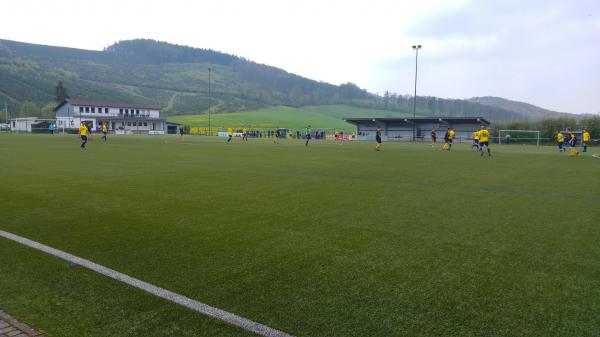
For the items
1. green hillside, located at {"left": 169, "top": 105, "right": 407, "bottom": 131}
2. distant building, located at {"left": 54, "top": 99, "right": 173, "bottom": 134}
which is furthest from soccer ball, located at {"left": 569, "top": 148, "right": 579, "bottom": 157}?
distant building, located at {"left": 54, "top": 99, "right": 173, "bottom": 134}

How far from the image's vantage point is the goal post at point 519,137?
50.7 m

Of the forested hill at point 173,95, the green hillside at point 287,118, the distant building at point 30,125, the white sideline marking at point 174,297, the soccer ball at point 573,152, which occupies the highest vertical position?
the forested hill at point 173,95

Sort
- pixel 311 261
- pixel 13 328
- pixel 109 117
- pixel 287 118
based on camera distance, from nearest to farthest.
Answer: pixel 13 328
pixel 311 261
pixel 109 117
pixel 287 118

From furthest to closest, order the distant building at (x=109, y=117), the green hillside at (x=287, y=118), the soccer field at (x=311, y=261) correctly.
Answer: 1. the green hillside at (x=287, y=118)
2. the distant building at (x=109, y=117)
3. the soccer field at (x=311, y=261)

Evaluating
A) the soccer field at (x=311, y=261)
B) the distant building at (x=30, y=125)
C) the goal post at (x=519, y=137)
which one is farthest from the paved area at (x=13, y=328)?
the distant building at (x=30, y=125)

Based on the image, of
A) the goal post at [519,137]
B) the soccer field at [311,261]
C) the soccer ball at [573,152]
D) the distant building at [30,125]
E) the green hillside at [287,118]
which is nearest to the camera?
the soccer field at [311,261]

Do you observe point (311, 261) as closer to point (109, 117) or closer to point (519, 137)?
point (519, 137)

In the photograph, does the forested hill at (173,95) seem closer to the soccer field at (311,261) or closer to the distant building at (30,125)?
the distant building at (30,125)

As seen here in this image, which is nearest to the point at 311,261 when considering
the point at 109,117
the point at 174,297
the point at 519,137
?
the point at 174,297

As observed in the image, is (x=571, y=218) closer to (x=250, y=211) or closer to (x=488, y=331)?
(x=488, y=331)

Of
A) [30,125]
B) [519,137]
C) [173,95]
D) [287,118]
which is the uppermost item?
[173,95]

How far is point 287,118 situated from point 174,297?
126 m

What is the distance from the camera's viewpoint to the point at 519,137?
Answer: 52031 millimetres

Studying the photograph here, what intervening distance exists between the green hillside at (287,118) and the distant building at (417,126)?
4142cm
